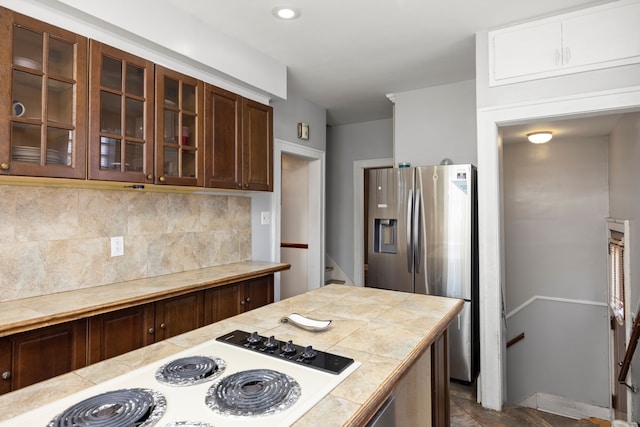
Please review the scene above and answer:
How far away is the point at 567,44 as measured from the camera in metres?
2.42

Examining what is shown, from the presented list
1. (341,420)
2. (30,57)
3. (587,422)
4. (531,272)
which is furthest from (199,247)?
(531,272)

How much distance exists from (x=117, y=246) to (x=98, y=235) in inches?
5.4

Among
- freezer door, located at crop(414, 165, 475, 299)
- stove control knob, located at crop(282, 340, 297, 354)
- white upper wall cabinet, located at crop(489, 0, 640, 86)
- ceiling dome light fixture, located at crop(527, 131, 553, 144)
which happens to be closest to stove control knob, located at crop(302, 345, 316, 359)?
stove control knob, located at crop(282, 340, 297, 354)

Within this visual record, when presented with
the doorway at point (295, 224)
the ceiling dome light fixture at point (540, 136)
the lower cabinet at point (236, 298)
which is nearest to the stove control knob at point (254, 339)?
the lower cabinet at point (236, 298)

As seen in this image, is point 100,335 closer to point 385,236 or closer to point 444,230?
point 385,236

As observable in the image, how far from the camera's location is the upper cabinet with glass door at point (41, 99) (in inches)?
64.8

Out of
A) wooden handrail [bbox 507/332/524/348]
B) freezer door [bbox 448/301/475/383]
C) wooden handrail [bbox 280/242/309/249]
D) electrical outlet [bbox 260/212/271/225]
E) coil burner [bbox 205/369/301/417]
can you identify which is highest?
electrical outlet [bbox 260/212/271/225]

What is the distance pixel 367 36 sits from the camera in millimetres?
2742

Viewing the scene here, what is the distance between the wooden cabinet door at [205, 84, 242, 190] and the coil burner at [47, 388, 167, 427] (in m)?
1.88

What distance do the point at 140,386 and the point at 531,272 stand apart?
5284 millimetres

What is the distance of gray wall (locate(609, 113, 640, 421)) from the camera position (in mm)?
3092

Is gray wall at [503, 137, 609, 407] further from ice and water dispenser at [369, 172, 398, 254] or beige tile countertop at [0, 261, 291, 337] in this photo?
beige tile countertop at [0, 261, 291, 337]

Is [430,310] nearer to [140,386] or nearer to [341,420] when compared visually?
[341,420]

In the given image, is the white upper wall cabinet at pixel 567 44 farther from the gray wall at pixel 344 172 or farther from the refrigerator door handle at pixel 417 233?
the gray wall at pixel 344 172
